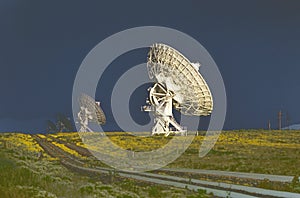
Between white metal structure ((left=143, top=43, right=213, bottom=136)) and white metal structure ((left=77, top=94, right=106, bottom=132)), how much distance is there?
31561mm

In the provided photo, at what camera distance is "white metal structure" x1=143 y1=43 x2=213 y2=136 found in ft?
214

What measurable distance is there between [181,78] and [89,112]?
47194 mm

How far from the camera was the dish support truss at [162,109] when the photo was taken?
73438 mm

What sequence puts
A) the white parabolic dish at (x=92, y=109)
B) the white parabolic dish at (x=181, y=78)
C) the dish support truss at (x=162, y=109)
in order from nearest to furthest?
1. the white parabolic dish at (x=181, y=78)
2. the dish support truss at (x=162, y=109)
3. the white parabolic dish at (x=92, y=109)

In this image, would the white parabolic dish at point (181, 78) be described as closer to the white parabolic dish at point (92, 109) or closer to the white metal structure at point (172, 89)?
the white metal structure at point (172, 89)

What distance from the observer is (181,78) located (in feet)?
219

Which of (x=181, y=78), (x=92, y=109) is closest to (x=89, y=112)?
(x=92, y=109)

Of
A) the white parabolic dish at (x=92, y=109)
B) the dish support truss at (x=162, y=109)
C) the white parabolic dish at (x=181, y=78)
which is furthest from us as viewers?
the white parabolic dish at (x=92, y=109)

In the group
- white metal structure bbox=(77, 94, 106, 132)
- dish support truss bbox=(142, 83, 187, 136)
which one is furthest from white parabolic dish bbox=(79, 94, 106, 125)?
dish support truss bbox=(142, 83, 187, 136)

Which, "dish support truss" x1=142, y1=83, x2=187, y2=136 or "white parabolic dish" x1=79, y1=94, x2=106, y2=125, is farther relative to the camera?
"white parabolic dish" x1=79, y1=94, x2=106, y2=125

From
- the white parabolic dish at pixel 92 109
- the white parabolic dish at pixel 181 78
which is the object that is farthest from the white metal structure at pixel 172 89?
the white parabolic dish at pixel 92 109

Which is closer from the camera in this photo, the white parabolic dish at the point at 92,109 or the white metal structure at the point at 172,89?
the white metal structure at the point at 172,89

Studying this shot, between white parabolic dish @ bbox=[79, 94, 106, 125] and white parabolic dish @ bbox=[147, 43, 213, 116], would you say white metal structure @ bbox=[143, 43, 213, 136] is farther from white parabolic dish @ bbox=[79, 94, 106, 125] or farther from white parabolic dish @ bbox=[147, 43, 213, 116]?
white parabolic dish @ bbox=[79, 94, 106, 125]

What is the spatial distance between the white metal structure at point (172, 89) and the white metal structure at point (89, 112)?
31.6 metres
